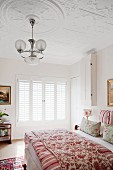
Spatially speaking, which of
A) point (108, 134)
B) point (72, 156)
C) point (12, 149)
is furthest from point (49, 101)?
point (72, 156)

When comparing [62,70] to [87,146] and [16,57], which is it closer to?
[16,57]

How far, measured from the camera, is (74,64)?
547 centimetres

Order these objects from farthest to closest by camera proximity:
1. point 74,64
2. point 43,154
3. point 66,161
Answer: point 74,64 < point 43,154 < point 66,161

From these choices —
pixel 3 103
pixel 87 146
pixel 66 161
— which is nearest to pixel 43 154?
pixel 66 161

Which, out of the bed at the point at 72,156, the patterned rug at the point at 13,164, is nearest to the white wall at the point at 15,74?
the patterned rug at the point at 13,164

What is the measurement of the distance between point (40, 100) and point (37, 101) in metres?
0.12

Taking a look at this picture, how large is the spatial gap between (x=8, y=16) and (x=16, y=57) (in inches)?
97.0

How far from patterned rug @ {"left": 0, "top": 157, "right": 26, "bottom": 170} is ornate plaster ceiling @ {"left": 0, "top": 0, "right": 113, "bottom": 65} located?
2699 mm

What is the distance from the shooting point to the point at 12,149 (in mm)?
3918

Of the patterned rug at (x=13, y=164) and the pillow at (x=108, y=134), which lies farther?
the patterned rug at (x=13, y=164)

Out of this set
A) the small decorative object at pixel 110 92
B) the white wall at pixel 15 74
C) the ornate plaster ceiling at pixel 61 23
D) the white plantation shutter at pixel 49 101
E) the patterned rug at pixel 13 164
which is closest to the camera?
the ornate plaster ceiling at pixel 61 23

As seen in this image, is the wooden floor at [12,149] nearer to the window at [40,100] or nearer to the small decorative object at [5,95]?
the window at [40,100]

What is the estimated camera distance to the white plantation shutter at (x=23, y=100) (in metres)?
4.93

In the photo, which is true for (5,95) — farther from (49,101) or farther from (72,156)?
(72,156)
